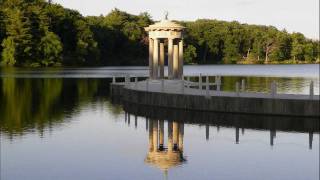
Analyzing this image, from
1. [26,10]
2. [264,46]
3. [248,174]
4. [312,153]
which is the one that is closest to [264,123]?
[312,153]

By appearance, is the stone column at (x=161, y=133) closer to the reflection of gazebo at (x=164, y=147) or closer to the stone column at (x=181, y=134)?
the reflection of gazebo at (x=164, y=147)

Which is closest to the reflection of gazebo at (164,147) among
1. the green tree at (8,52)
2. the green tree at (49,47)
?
the green tree at (8,52)

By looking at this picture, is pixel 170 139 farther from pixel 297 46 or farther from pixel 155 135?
pixel 297 46

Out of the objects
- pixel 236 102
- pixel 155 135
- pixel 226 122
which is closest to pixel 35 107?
pixel 236 102

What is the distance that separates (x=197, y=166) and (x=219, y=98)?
525 inches

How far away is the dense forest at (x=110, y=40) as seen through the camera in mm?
123812

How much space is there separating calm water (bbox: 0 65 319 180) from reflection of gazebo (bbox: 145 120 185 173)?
0.12 ft

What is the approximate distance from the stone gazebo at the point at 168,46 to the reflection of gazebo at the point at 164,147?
43.8 ft

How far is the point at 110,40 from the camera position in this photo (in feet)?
495

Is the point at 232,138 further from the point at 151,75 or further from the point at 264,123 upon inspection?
the point at 151,75

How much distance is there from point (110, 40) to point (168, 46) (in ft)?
364

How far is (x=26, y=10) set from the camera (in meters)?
129

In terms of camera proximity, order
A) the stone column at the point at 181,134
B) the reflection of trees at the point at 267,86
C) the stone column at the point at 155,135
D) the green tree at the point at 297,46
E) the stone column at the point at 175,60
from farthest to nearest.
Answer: the green tree at the point at 297,46 → the reflection of trees at the point at 267,86 → the stone column at the point at 175,60 → the stone column at the point at 155,135 → the stone column at the point at 181,134

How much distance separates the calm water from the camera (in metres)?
16.6
